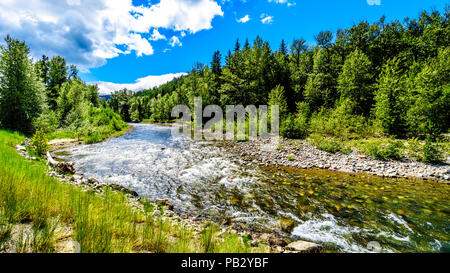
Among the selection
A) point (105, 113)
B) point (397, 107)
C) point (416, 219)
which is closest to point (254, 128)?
point (397, 107)

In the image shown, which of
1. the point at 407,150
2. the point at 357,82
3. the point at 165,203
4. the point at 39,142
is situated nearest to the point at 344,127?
the point at 407,150

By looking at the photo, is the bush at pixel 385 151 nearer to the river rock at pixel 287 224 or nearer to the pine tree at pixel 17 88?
the river rock at pixel 287 224

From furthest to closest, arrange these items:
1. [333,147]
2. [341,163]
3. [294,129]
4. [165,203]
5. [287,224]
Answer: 1. [294,129]
2. [333,147]
3. [341,163]
4. [165,203]
5. [287,224]

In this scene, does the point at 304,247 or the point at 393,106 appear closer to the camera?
the point at 304,247

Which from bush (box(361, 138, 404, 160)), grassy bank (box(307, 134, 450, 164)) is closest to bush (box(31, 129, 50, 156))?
grassy bank (box(307, 134, 450, 164))

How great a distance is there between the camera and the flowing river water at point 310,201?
530 cm

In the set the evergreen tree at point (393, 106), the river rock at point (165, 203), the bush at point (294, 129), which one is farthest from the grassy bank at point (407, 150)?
the river rock at point (165, 203)

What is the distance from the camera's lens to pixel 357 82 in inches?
1079

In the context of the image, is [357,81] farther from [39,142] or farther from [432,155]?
[39,142]

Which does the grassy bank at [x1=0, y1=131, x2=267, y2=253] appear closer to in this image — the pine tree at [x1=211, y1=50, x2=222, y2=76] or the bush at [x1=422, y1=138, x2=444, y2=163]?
the bush at [x1=422, y1=138, x2=444, y2=163]

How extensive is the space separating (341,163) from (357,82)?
75.1ft

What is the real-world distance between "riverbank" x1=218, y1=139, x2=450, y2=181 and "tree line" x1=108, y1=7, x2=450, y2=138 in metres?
6.43

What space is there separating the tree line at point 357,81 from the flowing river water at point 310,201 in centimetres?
1148

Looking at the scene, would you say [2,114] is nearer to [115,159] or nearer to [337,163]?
[115,159]
